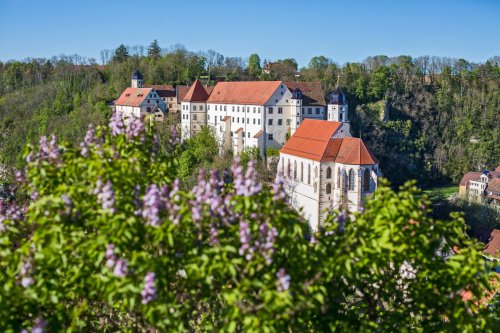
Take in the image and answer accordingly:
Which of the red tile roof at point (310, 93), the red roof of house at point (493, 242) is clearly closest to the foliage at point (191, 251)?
the red roof of house at point (493, 242)

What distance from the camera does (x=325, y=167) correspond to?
36.6 metres

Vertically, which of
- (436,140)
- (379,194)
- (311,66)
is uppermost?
(311,66)

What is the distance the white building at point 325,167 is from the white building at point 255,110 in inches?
225

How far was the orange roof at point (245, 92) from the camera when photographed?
47.6 m

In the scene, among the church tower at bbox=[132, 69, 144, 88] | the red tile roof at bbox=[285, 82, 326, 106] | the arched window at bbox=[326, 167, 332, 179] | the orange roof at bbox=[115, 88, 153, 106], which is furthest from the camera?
the church tower at bbox=[132, 69, 144, 88]

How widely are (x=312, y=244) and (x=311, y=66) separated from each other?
86.0 meters

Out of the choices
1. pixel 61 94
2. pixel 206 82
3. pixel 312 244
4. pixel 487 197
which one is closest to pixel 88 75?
pixel 61 94

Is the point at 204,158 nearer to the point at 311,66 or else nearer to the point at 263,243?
the point at 263,243

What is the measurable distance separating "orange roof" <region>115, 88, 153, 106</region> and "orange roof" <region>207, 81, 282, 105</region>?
27.7 ft

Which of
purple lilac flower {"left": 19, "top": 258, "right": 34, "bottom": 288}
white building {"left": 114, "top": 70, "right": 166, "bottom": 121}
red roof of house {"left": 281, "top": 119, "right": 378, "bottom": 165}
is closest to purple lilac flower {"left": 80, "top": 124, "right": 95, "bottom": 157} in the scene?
purple lilac flower {"left": 19, "top": 258, "right": 34, "bottom": 288}

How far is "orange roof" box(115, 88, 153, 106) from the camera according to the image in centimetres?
5994

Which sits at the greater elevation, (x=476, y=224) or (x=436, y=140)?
(x=436, y=140)

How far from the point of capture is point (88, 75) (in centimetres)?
8312

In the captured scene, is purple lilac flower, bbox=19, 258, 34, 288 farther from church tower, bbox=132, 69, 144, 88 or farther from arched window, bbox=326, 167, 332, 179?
church tower, bbox=132, 69, 144, 88
